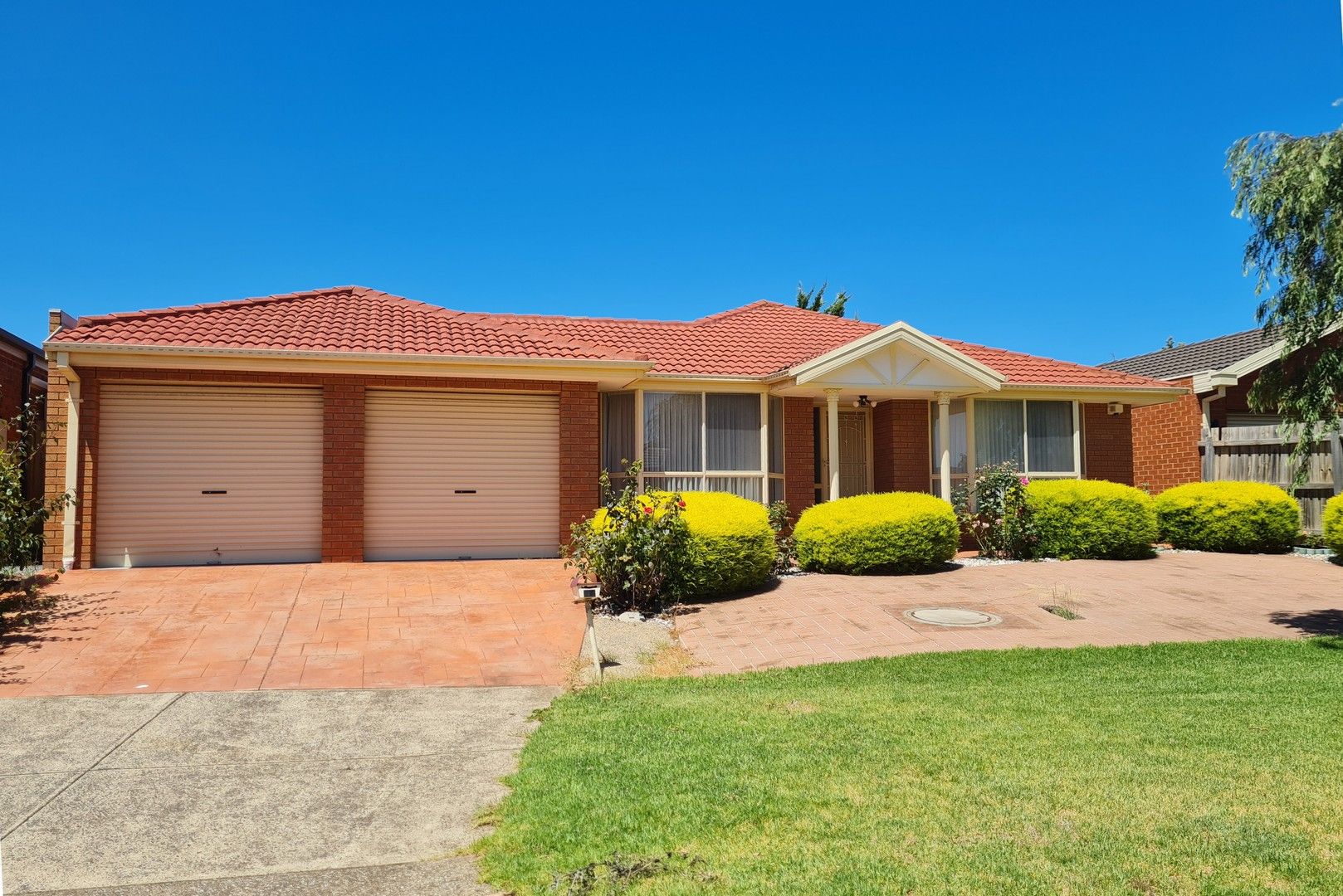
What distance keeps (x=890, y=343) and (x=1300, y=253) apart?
6528 mm

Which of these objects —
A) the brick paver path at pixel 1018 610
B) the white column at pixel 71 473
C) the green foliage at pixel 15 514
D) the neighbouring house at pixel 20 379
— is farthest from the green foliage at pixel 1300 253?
the neighbouring house at pixel 20 379

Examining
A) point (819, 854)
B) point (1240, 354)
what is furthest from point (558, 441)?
point (1240, 354)

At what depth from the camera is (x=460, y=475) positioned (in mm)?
13375

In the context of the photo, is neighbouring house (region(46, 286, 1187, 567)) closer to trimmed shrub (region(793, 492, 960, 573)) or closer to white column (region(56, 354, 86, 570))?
white column (region(56, 354, 86, 570))

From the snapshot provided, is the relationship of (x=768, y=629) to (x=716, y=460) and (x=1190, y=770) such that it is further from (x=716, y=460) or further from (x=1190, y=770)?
(x=716, y=460)

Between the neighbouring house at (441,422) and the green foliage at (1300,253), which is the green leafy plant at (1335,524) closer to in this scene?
the neighbouring house at (441,422)

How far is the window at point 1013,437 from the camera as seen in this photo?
15.9 meters

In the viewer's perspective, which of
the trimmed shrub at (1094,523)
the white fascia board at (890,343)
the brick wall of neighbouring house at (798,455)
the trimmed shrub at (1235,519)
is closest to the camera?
the trimmed shrub at (1094,523)

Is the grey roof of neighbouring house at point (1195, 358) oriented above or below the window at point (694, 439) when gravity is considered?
above

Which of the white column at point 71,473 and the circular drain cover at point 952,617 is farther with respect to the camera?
the white column at point 71,473

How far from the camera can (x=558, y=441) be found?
1372 cm

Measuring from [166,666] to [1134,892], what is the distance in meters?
7.28

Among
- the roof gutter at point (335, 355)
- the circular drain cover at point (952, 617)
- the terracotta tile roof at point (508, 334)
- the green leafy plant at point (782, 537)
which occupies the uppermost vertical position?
the terracotta tile roof at point (508, 334)

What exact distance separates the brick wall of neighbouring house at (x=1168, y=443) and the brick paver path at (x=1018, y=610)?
17.7 feet
